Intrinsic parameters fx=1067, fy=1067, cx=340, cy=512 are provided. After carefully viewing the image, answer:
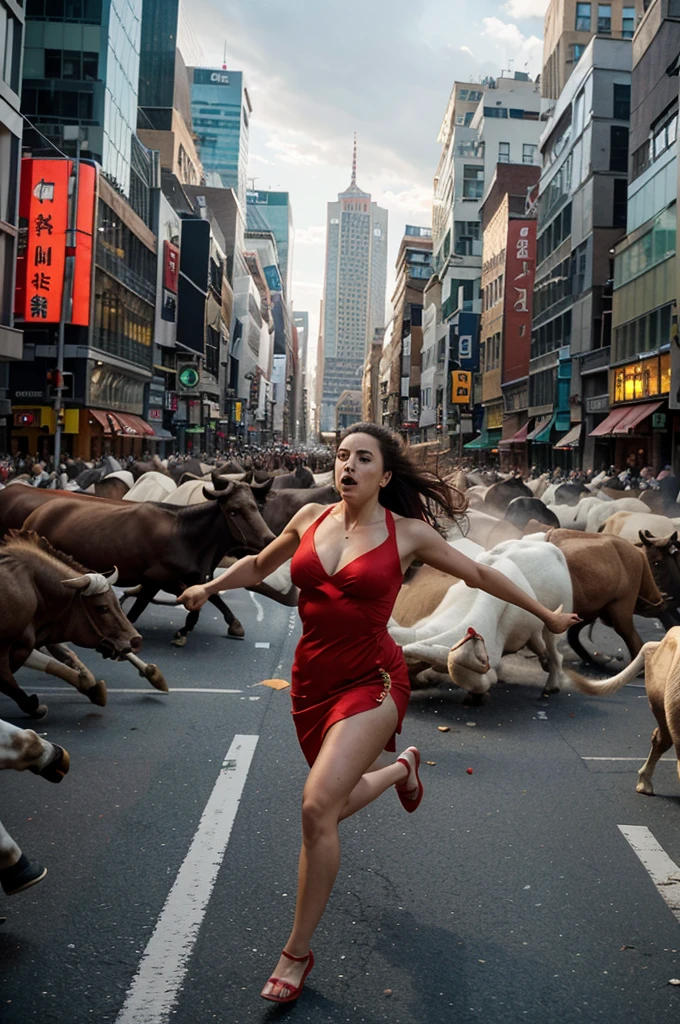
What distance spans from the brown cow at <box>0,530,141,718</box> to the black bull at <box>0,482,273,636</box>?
3806mm

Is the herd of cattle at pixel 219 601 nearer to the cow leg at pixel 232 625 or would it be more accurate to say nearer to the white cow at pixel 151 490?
the cow leg at pixel 232 625

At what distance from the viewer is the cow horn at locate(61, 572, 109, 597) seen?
7.13m

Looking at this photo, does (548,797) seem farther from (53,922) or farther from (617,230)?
(617,230)

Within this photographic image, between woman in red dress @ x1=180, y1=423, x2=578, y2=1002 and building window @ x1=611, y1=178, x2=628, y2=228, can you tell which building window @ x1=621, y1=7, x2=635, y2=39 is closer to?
building window @ x1=611, y1=178, x2=628, y2=228

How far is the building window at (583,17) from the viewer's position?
89.4 m

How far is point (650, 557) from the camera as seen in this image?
1080 centimetres

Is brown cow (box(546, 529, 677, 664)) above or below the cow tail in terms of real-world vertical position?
above

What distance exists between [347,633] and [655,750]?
297 cm

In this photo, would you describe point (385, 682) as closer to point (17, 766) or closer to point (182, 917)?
point (182, 917)

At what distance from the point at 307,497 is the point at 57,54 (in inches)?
1896

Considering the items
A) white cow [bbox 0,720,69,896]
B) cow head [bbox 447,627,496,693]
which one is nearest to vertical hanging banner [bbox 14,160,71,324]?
cow head [bbox 447,627,496,693]

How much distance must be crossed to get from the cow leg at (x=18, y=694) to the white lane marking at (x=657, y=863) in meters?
4.04

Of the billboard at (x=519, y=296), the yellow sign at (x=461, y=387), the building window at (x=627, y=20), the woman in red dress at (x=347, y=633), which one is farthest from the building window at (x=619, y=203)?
the woman in red dress at (x=347, y=633)

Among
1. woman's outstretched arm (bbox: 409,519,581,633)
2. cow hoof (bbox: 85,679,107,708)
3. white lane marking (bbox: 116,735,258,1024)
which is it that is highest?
woman's outstretched arm (bbox: 409,519,581,633)
